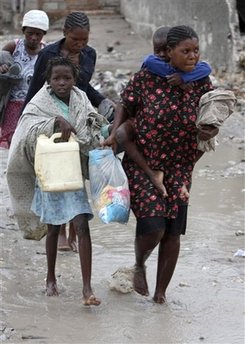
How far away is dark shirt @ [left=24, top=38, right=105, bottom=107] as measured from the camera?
5344 mm

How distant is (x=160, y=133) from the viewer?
15.3 feet

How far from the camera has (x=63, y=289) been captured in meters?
5.16

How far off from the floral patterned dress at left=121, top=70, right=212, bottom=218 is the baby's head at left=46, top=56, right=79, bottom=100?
1.16ft

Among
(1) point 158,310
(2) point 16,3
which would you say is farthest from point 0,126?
(2) point 16,3

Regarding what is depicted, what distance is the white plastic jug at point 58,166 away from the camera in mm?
4582

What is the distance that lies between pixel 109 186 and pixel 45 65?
1112mm

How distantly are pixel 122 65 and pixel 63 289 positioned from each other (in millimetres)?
10512

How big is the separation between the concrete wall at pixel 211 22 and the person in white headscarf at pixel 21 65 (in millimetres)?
6762

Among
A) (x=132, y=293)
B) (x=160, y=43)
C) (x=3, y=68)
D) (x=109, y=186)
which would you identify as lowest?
(x=132, y=293)

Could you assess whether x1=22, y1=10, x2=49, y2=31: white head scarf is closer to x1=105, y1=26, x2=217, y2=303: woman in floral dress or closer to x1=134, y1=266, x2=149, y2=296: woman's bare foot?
x1=105, y1=26, x2=217, y2=303: woman in floral dress

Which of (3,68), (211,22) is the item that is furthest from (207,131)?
(211,22)

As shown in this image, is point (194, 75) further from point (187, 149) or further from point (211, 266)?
point (211, 266)

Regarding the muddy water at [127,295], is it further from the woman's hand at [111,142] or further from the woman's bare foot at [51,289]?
the woman's hand at [111,142]

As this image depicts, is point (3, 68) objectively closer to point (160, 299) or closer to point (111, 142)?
point (111, 142)
